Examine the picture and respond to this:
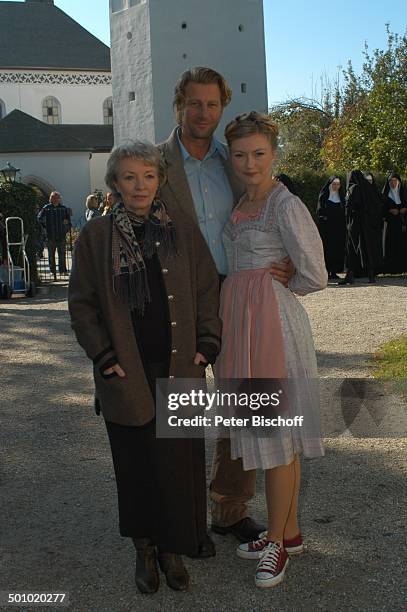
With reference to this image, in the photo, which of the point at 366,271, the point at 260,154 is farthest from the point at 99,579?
the point at 366,271

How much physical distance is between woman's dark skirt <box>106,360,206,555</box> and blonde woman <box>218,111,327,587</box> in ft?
0.86

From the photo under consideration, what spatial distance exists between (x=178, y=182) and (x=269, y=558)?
163 centimetres

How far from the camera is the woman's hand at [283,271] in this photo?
3580 millimetres

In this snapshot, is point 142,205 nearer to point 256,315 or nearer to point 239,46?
point 256,315

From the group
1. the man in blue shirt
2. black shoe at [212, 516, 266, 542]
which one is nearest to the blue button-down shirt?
the man in blue shirt

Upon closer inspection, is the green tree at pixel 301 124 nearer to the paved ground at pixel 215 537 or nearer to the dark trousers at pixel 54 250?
the dark trousers at pixel 54 250

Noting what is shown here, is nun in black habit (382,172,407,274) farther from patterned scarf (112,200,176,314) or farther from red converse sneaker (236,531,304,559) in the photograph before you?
patterned scarf (112,200,176,314)

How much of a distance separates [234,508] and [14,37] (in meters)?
55.7

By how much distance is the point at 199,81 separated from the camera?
3.83m

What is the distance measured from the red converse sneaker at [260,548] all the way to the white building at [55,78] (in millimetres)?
44249

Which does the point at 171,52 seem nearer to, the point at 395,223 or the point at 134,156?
the point at 395,223

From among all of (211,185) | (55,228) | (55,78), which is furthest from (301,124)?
(211,185)

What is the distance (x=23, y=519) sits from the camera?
13.7 ft

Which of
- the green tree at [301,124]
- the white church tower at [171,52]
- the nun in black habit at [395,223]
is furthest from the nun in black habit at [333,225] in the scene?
the green tree at [301,124]
